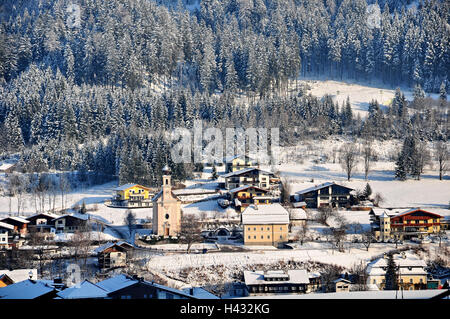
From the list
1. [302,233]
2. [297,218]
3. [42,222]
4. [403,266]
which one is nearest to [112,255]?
[42,222]

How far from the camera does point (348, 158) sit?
64.3 metres

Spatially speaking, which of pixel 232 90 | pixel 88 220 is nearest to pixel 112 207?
pixel 88 220

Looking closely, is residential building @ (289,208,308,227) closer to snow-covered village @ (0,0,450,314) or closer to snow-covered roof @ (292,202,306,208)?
snow-covered village @ (0,0,450,314)

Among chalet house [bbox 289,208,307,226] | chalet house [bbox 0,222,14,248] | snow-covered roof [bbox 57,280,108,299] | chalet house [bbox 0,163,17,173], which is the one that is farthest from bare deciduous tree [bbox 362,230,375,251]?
chalet house [bbox 0,163,17,173]

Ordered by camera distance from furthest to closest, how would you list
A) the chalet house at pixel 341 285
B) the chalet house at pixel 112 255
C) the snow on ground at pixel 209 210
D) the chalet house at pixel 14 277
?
the snow on ground at pixel 209 210 → the chalet house at pixel 112 255 → the chalet house at pixel 341 285 → the chalet house at pixel 14 277

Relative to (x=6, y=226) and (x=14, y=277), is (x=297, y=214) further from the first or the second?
(x=14, y=277)

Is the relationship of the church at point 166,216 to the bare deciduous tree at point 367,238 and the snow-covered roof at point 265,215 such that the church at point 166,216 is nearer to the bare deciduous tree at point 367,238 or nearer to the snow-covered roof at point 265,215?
the snow-covered roof at point 265,215

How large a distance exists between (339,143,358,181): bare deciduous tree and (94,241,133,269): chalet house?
1136 inches

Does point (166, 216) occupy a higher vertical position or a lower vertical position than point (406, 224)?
higher

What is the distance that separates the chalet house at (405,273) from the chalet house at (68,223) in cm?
2357

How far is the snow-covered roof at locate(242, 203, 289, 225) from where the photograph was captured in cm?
4672

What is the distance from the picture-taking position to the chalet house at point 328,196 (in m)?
55.5

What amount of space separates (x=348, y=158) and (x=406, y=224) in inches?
664

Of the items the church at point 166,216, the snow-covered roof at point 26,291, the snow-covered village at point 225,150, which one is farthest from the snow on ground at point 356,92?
the snow-covered roof at point 26,291
